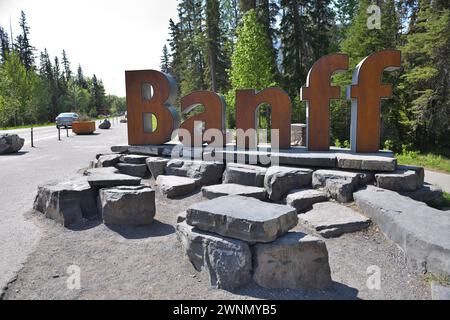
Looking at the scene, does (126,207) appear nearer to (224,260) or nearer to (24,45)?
(224,260)

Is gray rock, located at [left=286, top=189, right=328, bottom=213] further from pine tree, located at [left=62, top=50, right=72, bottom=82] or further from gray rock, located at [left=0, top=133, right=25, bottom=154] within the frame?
pine tree, located at [left=62, top=50, right=72, bottom=82]

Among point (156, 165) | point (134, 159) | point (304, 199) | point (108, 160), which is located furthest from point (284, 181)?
point (108, 160)

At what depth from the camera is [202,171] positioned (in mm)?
7387

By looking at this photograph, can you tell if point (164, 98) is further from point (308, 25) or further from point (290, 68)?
point (308, 25)

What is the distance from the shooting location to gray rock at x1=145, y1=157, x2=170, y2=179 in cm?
811

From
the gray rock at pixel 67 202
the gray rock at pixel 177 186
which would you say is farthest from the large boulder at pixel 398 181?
the gray rock at pixel 67 202

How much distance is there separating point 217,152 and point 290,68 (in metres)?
19.2

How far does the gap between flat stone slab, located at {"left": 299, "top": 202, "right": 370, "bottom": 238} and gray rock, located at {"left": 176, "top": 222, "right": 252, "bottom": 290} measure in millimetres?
1862

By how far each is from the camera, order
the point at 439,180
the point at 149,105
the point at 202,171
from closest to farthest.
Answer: the point at 202,171
the point at 149,105
the point at 439,180

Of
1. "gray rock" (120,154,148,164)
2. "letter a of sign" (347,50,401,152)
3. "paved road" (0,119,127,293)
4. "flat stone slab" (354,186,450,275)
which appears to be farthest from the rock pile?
"gray rock" (120,154,148,164)

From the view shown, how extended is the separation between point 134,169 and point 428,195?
21.1 feet

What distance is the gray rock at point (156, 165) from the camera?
26.6 ft

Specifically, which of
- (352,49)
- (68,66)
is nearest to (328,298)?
(352,49)

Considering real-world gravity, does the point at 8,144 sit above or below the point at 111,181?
above
